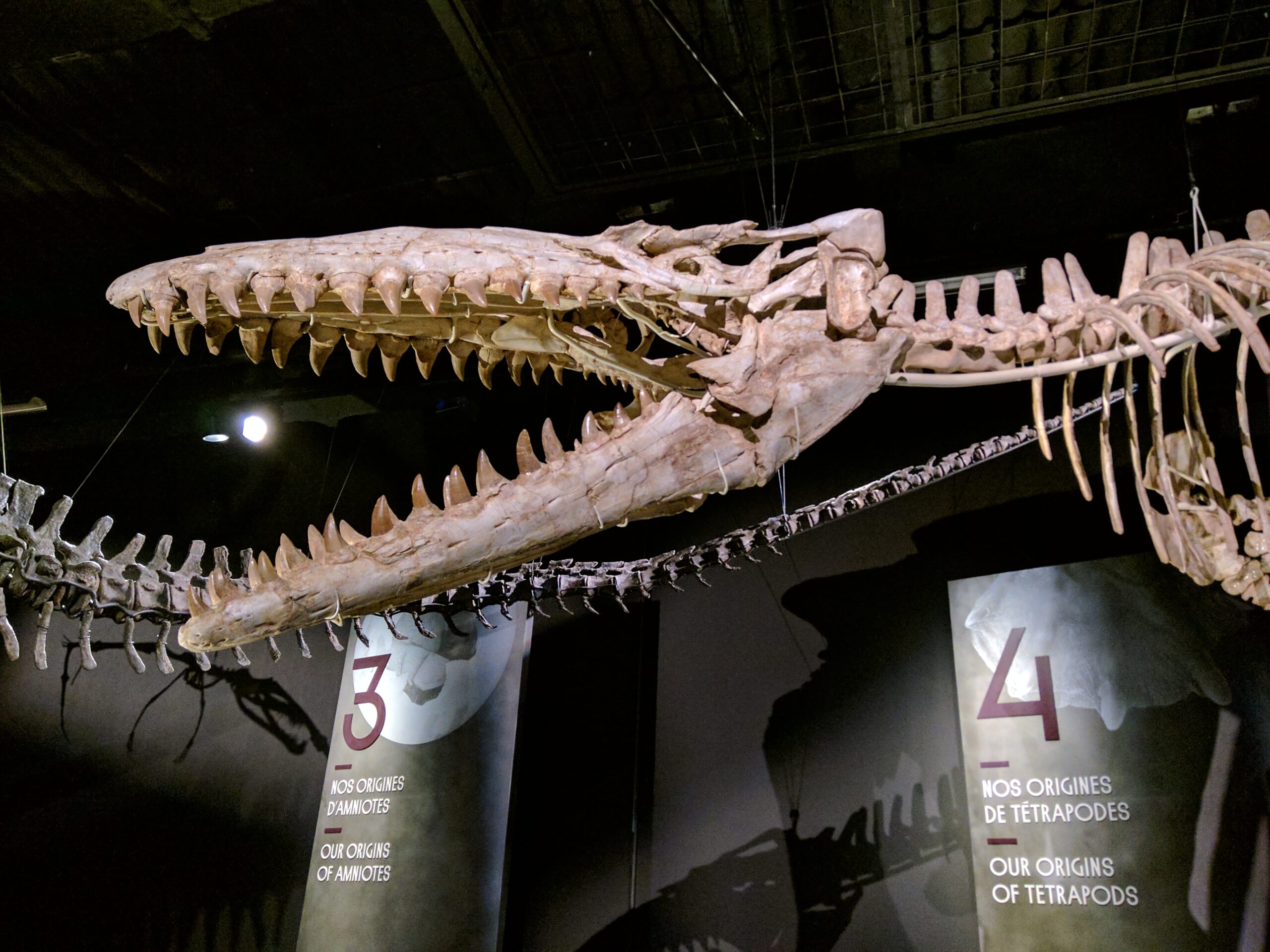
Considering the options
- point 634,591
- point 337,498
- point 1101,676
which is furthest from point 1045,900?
point 337,498

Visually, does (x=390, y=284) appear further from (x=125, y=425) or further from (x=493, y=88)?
(x=125, y=425)

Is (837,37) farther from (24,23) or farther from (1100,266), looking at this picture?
(24,23)

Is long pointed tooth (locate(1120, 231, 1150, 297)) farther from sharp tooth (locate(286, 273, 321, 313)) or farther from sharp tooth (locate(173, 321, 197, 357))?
sharp tooth (locate(173, 321, 197, 357))

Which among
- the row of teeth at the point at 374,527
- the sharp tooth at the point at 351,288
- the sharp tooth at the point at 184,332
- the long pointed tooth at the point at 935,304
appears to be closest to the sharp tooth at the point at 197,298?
the sharp tooth at the point at 184,332

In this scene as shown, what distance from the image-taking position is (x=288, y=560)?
1872 mm

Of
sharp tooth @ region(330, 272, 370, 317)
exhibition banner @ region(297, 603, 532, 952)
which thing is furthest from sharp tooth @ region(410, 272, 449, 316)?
exhibition banner @ region(297, 603, 532, 952)

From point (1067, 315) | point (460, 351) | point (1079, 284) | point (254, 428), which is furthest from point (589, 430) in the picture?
point (254, 428)

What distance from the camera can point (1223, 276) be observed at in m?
2.40

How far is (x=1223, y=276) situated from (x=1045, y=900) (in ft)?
7.28

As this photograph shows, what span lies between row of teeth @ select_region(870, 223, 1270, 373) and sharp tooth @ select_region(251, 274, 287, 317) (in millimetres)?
1527

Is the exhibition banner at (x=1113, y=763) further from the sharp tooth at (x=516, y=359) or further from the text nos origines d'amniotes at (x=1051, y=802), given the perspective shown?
the sharp tooth at (x=516, y=359)

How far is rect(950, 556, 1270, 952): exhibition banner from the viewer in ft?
9.88

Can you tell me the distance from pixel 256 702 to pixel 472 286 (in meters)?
3.76

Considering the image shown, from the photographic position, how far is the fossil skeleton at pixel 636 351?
1.86 metres
